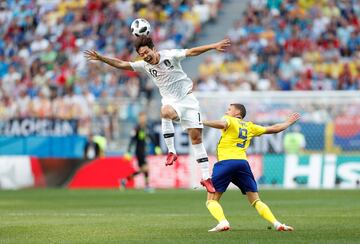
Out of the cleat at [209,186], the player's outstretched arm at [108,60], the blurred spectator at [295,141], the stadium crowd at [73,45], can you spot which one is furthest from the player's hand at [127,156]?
the cleat at [209,186]

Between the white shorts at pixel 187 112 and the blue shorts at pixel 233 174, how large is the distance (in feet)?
5.60

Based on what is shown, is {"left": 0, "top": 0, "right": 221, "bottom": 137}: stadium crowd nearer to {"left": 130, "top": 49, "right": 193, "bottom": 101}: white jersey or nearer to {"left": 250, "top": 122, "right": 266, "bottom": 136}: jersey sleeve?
{"left": 130, "top": 49, "right": 193, "bottom": 101}: white jersey

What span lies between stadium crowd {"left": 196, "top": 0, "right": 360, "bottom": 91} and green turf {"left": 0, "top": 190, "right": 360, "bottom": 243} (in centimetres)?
768

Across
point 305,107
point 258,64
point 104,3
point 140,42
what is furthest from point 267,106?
point 140,42

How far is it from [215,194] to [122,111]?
63.4 ft

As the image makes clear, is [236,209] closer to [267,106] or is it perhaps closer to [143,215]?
[143,215]

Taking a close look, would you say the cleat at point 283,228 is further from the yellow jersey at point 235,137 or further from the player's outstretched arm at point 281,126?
the player's outstretched arm at point 281,126

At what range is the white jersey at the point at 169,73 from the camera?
16031mm

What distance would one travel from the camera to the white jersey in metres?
16.0

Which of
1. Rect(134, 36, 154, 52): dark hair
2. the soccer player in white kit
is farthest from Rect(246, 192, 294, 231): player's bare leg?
Rect(134, 36, 154, 52): dark hair

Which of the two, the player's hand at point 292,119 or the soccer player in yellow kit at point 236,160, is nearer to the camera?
the player's hand at point 292,119

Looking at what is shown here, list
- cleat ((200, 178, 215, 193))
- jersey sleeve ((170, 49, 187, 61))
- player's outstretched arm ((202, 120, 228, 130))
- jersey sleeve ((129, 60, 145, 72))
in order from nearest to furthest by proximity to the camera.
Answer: player's outstretched arm ((202, 120, 228, 130)) → cleat ((200, 178, 215, 193)) → jersey sleeve ((170, 49, 187, 61)) → jersey sleeve ((129, 60, 145, 72))

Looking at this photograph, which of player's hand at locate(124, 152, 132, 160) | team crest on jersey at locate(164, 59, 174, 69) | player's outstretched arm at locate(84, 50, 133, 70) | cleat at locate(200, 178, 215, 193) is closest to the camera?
cleat at locate(200, 178, 215, 193)

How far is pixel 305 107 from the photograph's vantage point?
3297 centimetres
